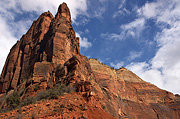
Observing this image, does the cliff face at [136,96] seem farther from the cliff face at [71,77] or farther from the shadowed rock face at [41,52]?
the shadowed rock face at [41,52]

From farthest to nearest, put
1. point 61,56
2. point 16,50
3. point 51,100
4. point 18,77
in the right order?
point 16,50 < point 18,77 < point 61,56 < point 51,100

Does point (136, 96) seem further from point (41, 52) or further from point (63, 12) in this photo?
point (41, 52)

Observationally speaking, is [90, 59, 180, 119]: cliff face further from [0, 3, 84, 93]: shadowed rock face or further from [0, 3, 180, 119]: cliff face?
[0, 3, 84, 93]: shadowed rock face

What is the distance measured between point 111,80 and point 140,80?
49.3 ft

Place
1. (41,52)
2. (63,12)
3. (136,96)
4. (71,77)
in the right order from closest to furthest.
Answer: (71,77)
(41,52)
(63,12)
(136,96)

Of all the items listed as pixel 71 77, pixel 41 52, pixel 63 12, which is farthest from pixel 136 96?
pixel 71 77

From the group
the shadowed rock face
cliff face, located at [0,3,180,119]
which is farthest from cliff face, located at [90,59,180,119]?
the shadowed rock face

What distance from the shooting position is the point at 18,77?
106 feet

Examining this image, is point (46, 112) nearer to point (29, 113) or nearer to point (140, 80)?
point (29, 113)

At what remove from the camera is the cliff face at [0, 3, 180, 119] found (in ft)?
66.0

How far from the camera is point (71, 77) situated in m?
19.2

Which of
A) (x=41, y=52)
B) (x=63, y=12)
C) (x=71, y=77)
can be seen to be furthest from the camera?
(x=63, y=12)

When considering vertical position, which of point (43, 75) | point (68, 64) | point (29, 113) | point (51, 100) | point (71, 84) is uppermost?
point (68, 64)

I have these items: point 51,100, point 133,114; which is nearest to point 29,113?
point 51,100
